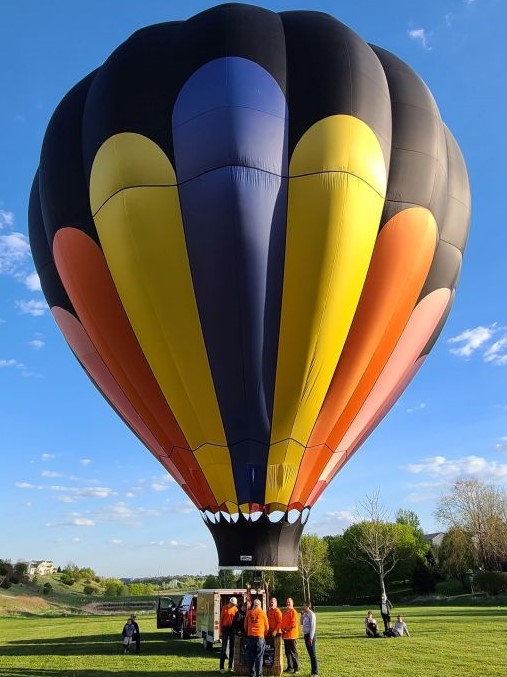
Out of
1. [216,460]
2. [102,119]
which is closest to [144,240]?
[102,119]

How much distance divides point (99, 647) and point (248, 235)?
10.8m

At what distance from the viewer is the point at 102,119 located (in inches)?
391

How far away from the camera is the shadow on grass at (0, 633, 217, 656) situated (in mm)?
12492

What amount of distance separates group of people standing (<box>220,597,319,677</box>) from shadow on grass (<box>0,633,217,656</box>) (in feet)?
6.42

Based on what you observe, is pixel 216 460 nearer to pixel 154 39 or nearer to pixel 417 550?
pixel 154 39

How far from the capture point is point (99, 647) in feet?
46.8

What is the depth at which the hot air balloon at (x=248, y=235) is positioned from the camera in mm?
9289

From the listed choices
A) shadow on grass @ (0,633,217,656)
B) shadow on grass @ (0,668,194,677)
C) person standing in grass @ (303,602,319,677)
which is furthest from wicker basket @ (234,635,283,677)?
shadow on grass @ (0,633,217,656)

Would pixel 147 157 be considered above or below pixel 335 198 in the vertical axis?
above

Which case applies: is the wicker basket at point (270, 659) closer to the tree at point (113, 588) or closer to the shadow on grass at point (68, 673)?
the shadow on grass at point (68, 673)

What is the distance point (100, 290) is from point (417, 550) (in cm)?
4831

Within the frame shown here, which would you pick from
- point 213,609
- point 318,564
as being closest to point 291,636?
point 213,609

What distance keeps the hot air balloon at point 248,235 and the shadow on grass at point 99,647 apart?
12.6ft

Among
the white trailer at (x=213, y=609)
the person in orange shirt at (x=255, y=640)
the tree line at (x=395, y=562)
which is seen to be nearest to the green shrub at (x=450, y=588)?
the tree line at (x=395, y=562)
